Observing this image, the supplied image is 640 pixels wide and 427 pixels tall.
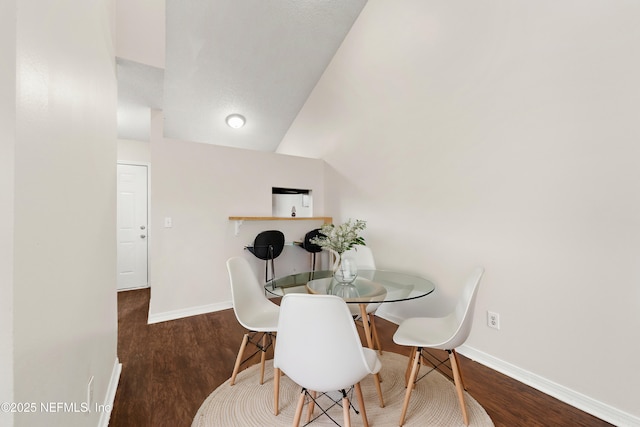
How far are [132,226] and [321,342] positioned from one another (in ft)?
14.7

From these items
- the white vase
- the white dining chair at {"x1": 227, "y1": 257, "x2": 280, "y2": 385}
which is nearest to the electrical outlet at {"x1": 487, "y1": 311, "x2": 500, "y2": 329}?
the white vase

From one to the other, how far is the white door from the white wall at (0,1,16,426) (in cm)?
453

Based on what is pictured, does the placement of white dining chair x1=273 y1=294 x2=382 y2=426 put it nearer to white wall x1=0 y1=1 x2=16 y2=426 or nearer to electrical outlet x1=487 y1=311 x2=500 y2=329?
white wall x1=0 y1=1 x2=16 y2=426

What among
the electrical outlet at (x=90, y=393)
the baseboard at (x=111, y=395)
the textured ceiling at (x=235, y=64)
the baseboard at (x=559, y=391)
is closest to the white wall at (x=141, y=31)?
the textured ceiling at (x=235, y=64)

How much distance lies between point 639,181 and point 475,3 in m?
1.81

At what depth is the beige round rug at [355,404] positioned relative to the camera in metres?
1.64

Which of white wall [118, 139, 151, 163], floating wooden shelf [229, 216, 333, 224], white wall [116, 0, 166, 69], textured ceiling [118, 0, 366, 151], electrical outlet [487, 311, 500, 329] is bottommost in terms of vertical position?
electrical outlet [487, 311, 500, 329]

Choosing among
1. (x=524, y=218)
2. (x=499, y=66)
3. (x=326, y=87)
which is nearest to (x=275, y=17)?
(x=326, y=87)

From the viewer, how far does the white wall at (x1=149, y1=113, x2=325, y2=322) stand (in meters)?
3.21

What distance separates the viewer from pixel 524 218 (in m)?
2.07

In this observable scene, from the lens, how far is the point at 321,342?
1.24 m

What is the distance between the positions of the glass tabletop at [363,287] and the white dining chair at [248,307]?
0.56 feet

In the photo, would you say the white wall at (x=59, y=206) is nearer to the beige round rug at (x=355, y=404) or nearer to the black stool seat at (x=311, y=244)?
the beige round rug at (x=355, y=404)

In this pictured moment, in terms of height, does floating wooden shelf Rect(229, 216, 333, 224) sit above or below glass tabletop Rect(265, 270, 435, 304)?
above
